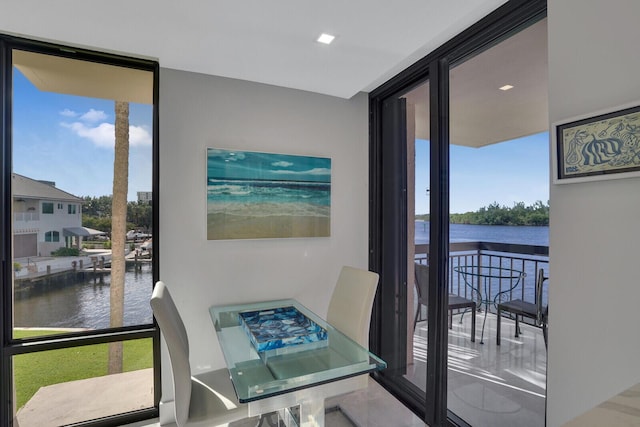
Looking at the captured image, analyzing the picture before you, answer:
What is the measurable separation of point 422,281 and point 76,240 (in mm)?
2527

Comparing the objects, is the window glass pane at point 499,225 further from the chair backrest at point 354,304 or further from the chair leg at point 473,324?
the chair backrest at point 354,304

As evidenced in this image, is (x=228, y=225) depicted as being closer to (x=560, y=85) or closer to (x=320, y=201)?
(x=320, y=201)

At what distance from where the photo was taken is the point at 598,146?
124cm

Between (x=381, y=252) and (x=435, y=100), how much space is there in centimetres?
141

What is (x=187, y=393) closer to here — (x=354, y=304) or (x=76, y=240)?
(x=354, y=304)

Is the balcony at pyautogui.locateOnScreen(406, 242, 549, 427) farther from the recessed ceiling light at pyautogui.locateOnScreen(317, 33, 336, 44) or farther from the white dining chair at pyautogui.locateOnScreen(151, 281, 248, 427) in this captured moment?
the recessed ceiling light at pyautogui.locateOnScreen(317, 33, 336, 44)

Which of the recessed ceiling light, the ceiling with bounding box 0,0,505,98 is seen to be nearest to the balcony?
the ceiling with bounding box 0,0,505,98

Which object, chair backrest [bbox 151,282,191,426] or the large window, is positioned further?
the large window

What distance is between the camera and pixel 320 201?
285 centimetres

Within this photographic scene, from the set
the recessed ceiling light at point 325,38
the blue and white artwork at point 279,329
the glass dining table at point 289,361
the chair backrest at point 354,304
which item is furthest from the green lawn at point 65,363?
the recessed ceiling light at point 325,38

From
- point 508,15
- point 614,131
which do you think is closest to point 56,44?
point 508,15

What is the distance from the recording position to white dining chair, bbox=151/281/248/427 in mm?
1562

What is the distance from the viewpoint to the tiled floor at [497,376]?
5.57 ft

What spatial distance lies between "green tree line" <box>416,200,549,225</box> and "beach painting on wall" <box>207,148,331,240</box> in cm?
115
